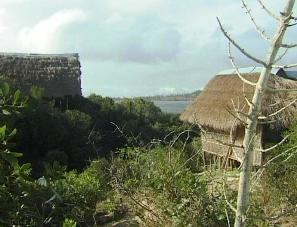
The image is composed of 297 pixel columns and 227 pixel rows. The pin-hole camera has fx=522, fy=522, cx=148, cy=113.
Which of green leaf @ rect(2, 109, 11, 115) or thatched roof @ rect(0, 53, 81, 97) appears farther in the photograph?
thatched roof @ rect(0, 53, 81, 97)

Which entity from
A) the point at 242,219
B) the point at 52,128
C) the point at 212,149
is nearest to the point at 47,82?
the point at 52,128

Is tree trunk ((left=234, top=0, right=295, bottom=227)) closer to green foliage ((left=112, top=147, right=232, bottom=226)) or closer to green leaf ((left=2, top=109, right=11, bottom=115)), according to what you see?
green foliage ((left=112, top=147, right=232, bottom=226))

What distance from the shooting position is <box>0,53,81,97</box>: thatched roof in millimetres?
17500

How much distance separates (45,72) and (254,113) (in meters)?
16.9

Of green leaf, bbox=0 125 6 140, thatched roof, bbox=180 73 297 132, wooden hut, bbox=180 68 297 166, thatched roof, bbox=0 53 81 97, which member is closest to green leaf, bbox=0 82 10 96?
green leaf, bbox=0 125 6 140

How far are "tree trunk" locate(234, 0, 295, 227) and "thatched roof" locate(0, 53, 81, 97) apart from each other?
15.6 metres

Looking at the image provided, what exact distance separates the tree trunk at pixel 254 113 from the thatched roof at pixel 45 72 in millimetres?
15579

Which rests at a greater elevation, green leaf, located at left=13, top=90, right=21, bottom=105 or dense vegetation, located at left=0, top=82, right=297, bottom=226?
green leaf, located at left=13, top=90, right=21, bottom=105

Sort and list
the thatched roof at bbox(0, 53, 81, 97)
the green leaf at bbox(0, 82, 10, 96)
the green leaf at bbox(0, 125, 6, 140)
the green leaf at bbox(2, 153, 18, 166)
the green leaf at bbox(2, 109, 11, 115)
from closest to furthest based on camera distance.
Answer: the green leaf at bbox(0, 125, 6, 140), the green leaf at bbox(2, 153, 18, 166), the green leaf at bbox(0, 82, 10, 96), the green leaf at bbox(2, 109, 11, 115), the thatched roof at bbox(0, 53, 81, 97)

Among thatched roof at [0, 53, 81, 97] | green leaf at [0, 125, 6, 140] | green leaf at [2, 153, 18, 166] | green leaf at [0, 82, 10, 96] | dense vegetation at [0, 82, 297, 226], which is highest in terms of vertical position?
thatched roof at [0, 53, 81, 97]

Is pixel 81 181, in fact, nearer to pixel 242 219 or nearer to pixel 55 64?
pixel 242 219

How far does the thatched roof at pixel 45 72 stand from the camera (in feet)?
57.4

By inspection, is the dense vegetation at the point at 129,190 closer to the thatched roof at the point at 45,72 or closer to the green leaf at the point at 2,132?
the green leaf at the point at 2,132

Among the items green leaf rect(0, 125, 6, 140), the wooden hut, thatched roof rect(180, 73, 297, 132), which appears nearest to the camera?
green leaf rect(0, 125, 6, 140)
